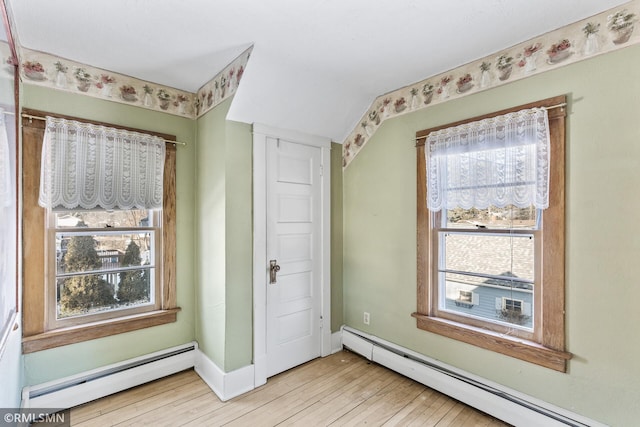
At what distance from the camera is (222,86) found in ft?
7.66

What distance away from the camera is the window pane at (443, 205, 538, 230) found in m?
1.93

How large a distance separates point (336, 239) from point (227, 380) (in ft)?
5.08

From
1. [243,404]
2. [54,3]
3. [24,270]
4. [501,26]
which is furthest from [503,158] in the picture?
[24,270]

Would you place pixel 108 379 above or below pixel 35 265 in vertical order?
below

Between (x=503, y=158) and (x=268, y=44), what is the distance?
5.58 feet

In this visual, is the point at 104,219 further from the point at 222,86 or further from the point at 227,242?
the point at 222,86

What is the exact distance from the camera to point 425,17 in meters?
1.68

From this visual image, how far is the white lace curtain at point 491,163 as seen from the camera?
1.82 meters

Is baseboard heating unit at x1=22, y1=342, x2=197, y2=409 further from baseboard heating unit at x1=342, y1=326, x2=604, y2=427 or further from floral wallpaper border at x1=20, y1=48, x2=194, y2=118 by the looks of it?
floral wallpaper border at x1=20, y1=48, x2=194, y2=118

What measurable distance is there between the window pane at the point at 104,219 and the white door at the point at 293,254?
1.06 meters

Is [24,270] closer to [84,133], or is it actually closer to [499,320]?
[84,133]

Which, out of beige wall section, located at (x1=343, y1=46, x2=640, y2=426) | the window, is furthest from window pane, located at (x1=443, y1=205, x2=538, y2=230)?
beige wall section, located at (x1=343, y1=46, x2=640, y2=426)

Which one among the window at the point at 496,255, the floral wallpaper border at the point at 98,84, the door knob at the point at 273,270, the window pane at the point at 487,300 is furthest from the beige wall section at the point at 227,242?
the window pane at the point at 487,300

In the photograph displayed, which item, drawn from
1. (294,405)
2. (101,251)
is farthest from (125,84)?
(294,405)
